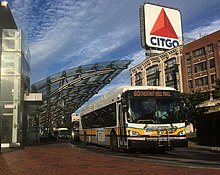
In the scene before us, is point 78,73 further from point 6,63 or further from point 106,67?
point 6,63

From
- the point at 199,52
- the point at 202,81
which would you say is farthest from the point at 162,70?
the point at 202,81

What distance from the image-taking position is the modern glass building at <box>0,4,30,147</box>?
23869 mm

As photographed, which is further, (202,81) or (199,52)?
(199,52)

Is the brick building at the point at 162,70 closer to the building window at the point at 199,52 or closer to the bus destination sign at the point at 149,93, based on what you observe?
the building window at the point at 199,52

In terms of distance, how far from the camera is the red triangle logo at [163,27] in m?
66.5

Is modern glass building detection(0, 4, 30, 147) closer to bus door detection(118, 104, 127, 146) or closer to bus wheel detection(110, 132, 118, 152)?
bus wheel detection(110, 132, 118, 152)

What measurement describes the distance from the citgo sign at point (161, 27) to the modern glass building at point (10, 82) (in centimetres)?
4317

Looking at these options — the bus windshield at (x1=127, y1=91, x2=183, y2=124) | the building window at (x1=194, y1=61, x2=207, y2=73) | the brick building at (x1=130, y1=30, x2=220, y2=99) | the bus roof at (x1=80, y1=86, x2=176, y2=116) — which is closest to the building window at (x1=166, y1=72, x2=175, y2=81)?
the brick building at (x1=130, y1=30, x2=220, y2=99)

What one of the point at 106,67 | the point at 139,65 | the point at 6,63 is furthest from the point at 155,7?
the point at 6,63

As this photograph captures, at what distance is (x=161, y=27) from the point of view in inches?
2625

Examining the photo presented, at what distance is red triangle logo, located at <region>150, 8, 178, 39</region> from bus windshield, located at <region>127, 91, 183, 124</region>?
51.9 meters

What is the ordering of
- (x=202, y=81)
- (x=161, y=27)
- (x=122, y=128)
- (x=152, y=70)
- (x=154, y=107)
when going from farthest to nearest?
(x=152, y=70), (x=161, y=27), (x=202, y=81), (x=122, y=128), (x=154, y=107)

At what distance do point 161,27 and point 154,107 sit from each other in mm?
53556

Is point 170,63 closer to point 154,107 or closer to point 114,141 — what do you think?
point 114,141
